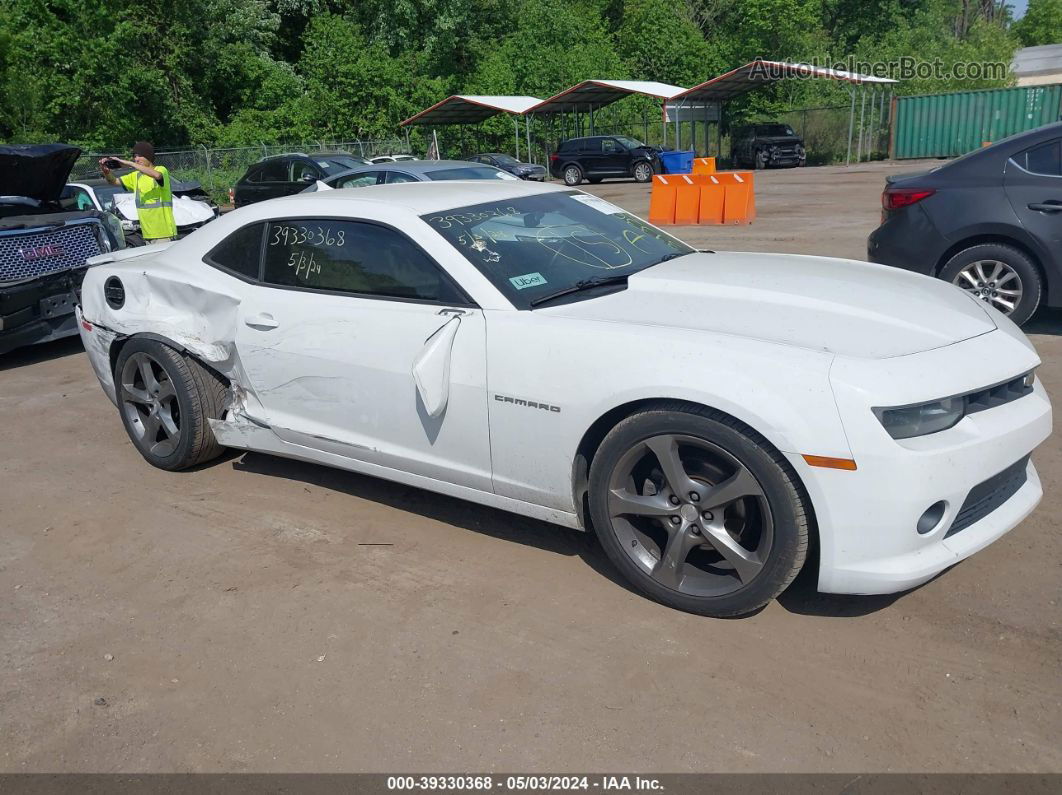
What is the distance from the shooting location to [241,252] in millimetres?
4492

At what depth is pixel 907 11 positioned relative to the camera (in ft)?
172

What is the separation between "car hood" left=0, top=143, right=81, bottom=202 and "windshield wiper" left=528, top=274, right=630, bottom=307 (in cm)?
646

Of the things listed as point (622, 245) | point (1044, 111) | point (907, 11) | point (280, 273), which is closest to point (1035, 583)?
point (622, 245)

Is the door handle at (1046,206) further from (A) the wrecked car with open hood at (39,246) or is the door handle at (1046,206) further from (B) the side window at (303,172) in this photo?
(B) the side window at (303,172)

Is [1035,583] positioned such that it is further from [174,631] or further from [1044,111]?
[1044,111]

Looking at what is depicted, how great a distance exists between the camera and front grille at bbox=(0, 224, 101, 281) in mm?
7512

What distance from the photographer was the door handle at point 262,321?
4.20m

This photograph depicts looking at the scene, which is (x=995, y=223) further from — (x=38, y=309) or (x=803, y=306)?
(x=38, y=309)

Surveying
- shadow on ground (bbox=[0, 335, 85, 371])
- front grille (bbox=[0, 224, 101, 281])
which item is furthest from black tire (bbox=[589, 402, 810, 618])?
shadow on ground (bbox=[0, 335, 85, 371])

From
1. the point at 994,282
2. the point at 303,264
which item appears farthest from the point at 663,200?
the point at 303,264

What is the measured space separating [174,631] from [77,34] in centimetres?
3452

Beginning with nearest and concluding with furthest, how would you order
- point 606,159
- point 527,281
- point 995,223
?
point 527,281 → point 995,223 → point 606,159

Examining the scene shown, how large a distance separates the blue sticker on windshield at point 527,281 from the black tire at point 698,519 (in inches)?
31.3

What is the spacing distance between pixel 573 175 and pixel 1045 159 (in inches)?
999
